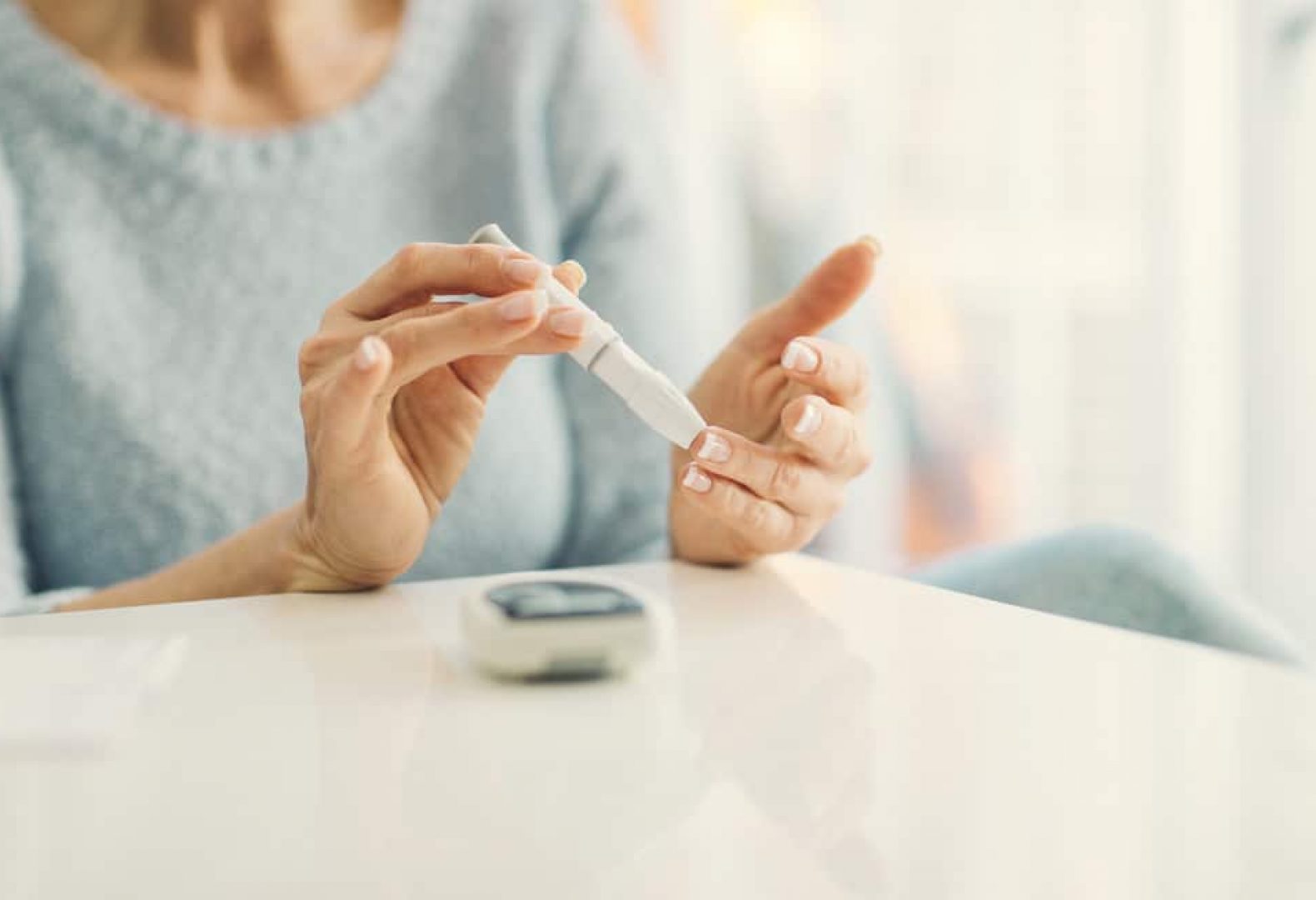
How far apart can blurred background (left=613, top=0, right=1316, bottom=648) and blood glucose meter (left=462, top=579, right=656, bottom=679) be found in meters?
1.08

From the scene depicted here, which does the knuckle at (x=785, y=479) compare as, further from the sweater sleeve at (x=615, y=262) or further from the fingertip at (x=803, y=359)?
the sweater sleeve at (x=615, y=262)

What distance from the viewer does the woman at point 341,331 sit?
449 mm

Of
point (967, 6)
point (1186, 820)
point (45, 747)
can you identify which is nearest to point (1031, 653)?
point (1186, 820)

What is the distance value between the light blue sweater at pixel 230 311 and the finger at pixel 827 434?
147 millimetres

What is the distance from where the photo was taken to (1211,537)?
159cm

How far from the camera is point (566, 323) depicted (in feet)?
1.27

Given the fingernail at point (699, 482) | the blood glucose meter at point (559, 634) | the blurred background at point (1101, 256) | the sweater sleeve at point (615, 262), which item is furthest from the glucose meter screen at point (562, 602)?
the blurred background at point (1101, 256)

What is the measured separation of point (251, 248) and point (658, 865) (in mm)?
497

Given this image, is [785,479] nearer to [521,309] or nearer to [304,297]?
[521,309]

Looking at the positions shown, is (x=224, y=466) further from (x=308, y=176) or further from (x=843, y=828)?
(x=843, y=828)

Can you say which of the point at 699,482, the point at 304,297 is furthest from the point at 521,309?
the point at 304,297

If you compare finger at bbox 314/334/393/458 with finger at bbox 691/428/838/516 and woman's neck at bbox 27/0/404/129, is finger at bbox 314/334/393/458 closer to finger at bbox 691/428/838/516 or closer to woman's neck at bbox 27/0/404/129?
finger at bbox 691/428/838/516

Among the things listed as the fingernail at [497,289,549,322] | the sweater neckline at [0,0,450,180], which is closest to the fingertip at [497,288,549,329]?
the fingernail at [497,289,549,322]

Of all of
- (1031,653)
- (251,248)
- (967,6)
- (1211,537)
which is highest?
(967,6)
